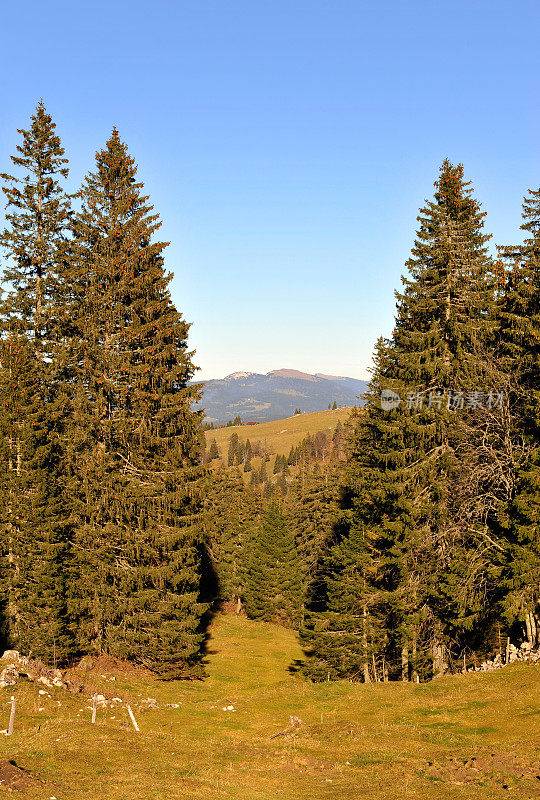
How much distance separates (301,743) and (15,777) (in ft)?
30.2

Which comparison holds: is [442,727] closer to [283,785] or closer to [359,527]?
[283,785]

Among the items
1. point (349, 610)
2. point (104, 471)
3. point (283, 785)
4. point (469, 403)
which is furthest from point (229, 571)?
point (283, 785)

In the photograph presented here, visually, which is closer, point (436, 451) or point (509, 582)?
point (509, 582)

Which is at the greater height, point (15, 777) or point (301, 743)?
point (15, 777)

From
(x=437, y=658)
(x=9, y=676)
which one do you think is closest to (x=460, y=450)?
(x=437, y=658)

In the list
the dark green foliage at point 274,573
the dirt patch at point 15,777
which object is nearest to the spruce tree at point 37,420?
the dirt patch at point 15,777

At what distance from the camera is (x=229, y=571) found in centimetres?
6656

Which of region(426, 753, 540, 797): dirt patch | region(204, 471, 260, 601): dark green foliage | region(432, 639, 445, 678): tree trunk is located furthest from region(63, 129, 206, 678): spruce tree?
region(204, 471, 260, 601): dark green foliage

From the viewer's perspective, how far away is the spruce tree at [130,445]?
92.2ft

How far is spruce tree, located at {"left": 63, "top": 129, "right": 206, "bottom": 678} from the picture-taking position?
28.1 meters

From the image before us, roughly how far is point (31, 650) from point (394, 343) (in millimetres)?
23736

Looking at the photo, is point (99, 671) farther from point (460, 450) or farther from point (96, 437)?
point (460, 450)

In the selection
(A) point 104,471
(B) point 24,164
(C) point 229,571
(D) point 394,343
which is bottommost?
(C) point 229,571

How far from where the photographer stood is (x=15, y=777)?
44.3 feet
